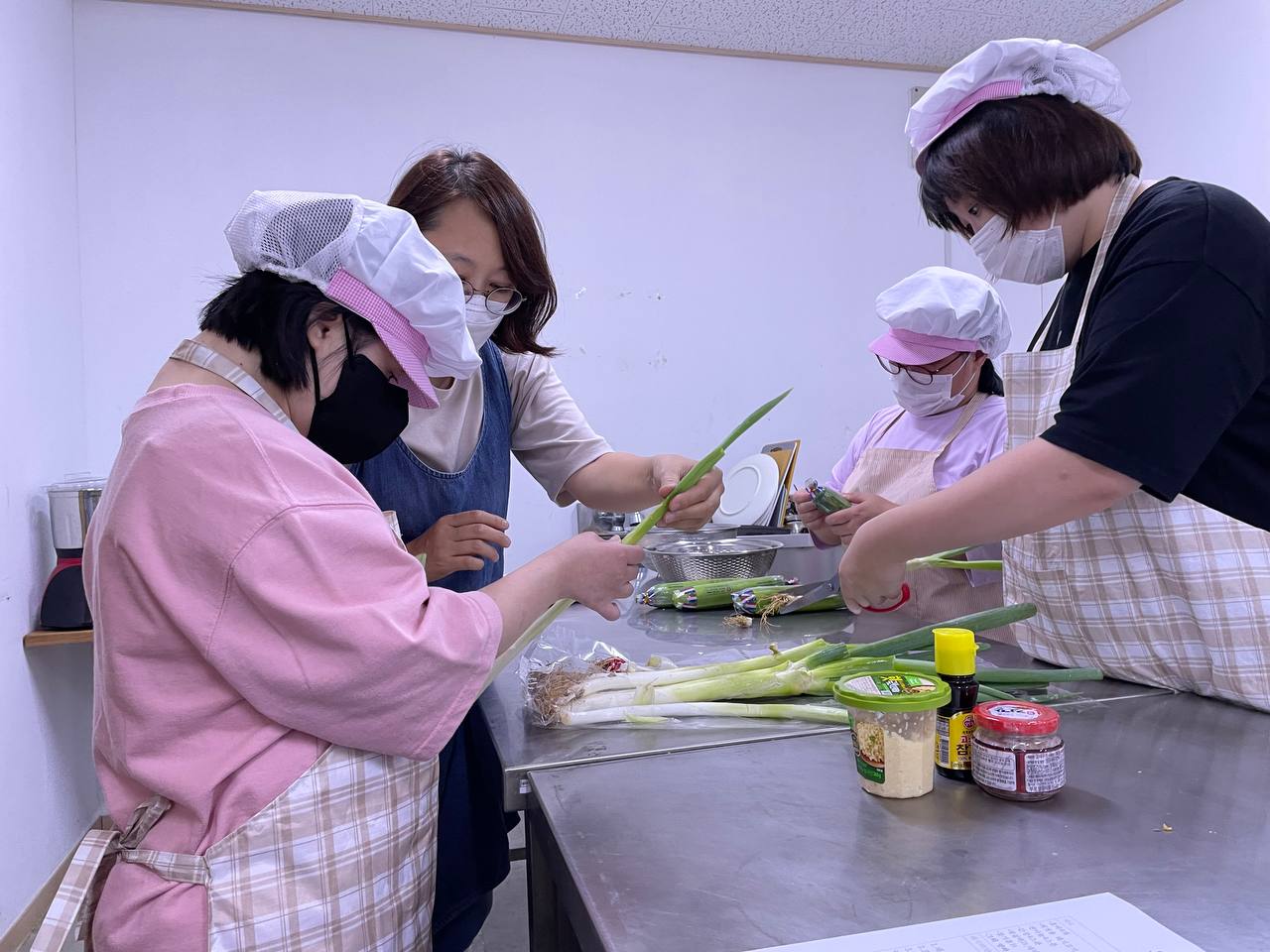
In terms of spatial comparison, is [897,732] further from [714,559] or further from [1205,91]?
[1205,91]

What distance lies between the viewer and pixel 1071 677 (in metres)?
1.35

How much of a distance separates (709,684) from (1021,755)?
1.73 ft

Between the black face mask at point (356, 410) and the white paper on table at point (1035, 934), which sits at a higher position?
the black face mask at point (356, 410)

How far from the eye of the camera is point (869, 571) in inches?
53.7

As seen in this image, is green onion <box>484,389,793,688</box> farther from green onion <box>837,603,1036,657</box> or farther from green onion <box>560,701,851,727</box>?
green onion <box>837,603,1036,657</box>

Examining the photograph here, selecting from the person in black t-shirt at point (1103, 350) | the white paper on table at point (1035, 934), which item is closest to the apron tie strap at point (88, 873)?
the white paper on table at point (1035, 934)

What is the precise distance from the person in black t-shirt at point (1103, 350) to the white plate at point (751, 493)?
1371 millimetres

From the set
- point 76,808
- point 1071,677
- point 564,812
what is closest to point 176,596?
point 564,812

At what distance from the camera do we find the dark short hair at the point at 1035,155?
131 cm

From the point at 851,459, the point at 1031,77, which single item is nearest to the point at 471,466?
the point at 1031,77

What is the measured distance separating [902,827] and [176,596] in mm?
813

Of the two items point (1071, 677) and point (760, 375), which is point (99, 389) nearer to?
point (760, 375)

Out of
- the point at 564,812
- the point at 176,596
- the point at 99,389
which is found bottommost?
the point at 564,812

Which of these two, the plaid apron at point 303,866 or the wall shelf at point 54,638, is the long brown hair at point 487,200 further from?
the wall shelf at point 54,638
